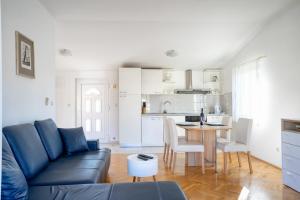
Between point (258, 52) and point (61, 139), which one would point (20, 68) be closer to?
point (61, 139)

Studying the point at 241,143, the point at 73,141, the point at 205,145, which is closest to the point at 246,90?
the point at 241,143

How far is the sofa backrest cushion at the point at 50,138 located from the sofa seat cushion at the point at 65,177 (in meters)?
0.43

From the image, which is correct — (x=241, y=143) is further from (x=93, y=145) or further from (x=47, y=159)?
(x=47, y=159)

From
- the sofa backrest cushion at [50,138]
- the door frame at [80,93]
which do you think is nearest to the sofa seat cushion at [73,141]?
the sofa backrest cushion at [50,138]

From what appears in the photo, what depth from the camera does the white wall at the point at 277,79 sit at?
3.67 meters

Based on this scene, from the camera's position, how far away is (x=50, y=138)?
289cm

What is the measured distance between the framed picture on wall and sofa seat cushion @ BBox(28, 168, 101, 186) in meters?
1.25

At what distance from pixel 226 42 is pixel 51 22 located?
3.62 m

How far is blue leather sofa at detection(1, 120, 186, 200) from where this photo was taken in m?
1.65

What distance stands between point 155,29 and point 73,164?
10.1 ft

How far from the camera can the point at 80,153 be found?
3.27m

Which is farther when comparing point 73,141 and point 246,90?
point 246,90

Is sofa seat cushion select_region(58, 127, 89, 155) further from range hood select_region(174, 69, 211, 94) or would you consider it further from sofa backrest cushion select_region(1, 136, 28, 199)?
range hood select_region(174, 69, 211, 94)

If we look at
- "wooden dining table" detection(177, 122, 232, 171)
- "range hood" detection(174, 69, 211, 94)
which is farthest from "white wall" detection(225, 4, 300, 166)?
"range hood" detection(174, 69, 211, 94)
